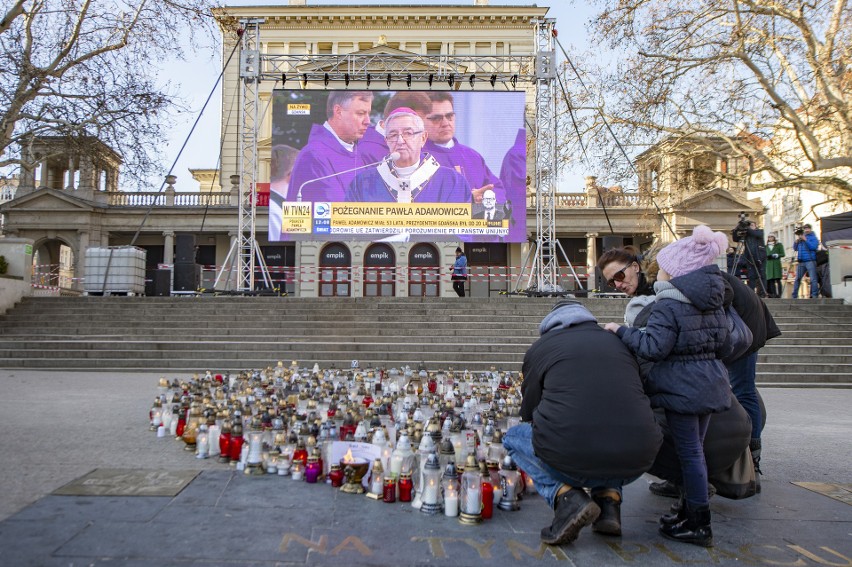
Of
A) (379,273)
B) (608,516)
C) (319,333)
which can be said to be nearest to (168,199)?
(379,273)

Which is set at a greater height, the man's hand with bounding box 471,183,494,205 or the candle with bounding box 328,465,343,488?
the man's hand with bounding box 471,183,494,205

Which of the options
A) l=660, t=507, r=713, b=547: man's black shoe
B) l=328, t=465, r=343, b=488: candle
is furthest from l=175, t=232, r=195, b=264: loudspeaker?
l=660, t=507, r=713, b=547: man's black shoe

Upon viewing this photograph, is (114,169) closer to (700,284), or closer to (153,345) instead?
(153,345)

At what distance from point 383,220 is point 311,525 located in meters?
17.9

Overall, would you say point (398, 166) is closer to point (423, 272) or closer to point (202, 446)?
point (423, 272)

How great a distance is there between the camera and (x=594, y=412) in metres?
3.63

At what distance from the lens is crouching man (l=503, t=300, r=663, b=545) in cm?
363

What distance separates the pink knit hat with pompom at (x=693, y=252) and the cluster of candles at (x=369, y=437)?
1711 millimetres

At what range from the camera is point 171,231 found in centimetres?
3703

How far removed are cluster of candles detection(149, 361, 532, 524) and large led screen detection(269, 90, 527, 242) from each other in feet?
44.4

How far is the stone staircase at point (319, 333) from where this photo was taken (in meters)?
13.9

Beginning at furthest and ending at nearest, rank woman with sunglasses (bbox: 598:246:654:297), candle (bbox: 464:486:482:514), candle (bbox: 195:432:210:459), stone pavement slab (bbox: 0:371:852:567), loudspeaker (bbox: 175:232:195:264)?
loudspeaker (bbox: 175:232:195:264), candle (bbox: 195:432:210:459), woman with sunglasses (bbox: 598:246:654:297), candle (bbox: 464:486:482:514), stone pavement slab (bbox: 0:371:852:567)

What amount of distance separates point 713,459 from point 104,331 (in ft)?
51.7

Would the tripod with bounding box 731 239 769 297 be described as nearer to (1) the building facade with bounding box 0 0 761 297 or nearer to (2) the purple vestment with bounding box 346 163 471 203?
(2) the purple vestment with bounding box 346 163 471 203
